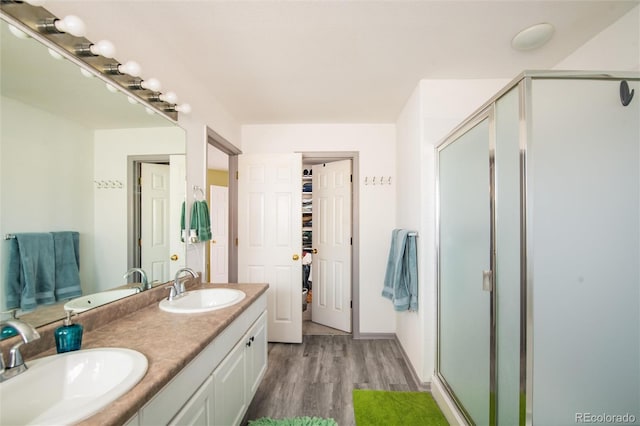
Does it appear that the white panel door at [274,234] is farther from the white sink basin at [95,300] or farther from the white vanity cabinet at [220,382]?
the white sink basin at [95,300]

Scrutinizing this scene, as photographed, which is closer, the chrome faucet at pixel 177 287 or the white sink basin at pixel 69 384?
the white sink basin at pixel 69 384

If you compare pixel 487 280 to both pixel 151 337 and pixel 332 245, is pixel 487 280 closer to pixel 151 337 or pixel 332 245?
pixel 151 337

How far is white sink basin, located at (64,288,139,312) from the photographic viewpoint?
1019mm

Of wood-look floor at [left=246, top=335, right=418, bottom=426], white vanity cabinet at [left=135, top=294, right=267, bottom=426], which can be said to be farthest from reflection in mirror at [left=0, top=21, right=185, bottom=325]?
wood-look floor at [left=246, top=335, right=418, bottom=426]

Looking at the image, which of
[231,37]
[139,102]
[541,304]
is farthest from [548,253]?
[139,102]

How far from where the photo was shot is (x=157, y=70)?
1.48 m

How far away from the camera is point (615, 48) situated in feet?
4.39

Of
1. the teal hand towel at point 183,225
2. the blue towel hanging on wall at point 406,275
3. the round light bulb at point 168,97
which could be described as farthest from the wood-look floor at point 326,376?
the round light bulb at point 168,97

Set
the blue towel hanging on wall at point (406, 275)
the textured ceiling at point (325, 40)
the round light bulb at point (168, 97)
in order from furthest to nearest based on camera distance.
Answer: the blue towel hanging on wall at point (406, 275) < the round light bulb at point (168, 97) < the textured ceiling at point (325, 40)

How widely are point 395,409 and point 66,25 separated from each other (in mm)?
2596

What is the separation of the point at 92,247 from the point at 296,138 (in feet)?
6.88

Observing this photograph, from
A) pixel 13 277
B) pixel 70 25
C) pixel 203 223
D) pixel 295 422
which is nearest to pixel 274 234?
pixel 203 223

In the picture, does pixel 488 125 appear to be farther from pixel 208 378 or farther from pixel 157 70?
pixel 157 70

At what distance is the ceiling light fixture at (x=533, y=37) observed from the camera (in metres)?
1.36
